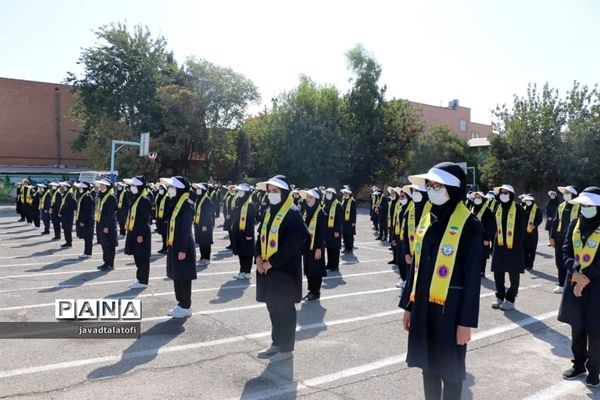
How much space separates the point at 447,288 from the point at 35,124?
1939 inches

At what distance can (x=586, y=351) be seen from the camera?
5270 mm

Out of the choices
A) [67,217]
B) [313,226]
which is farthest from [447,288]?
[67,217]

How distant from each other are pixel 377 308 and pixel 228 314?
7.95ft

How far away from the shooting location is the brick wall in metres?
43.9

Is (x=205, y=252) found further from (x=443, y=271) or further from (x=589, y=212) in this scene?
(x=443, y=271)

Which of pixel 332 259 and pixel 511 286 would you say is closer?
pixel 511 286

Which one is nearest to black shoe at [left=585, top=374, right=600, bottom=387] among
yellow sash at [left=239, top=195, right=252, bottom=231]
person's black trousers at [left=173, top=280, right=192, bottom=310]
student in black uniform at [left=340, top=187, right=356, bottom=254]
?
person's black trousers at [left=173, top=280, right=192, bottom=310]

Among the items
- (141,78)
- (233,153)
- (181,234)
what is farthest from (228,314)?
(233,153)

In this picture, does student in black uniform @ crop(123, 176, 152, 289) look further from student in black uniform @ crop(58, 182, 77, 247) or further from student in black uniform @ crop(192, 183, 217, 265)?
student in black uniform @ crop(58, 182, 77, 247)

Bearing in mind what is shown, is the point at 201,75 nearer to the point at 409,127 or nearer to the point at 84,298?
the point at 409,127

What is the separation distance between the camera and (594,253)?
506 cm

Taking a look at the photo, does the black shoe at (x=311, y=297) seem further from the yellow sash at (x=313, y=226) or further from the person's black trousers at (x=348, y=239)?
the person's black trousers at (x=348, y=239)

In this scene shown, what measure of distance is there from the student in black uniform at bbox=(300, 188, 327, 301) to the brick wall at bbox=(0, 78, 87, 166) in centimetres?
4048

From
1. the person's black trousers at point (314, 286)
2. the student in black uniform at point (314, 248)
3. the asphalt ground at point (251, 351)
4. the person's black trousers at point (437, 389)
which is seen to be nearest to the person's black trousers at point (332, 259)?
the asphalt ground at point (251, 351)
